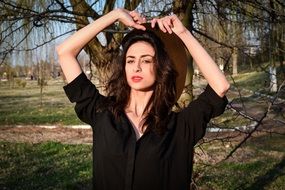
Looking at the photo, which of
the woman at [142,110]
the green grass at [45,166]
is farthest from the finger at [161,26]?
the green grass at [45,166]

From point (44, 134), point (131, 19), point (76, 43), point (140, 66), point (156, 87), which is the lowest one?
point (44, 134)

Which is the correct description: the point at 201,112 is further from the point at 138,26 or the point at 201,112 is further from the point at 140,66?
the point at 138,26

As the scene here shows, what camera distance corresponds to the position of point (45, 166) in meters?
7.35

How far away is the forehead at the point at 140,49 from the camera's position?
2.13 m

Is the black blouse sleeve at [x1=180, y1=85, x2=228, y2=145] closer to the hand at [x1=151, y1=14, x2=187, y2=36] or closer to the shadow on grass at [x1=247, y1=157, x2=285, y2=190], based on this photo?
the hand at [x1=151, y1=14, x2=187, y2=36]

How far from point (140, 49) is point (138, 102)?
0.26 meters

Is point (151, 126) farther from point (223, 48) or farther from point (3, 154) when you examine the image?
point (3, 154)

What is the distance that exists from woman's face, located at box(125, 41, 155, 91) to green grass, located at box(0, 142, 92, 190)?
4.04 meters

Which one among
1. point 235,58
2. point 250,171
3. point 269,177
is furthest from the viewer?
point 250,171

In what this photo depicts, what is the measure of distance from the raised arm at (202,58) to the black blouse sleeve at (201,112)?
0.04 meters

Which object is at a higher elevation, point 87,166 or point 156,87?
point 156,87

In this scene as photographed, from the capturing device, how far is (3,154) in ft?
27.6

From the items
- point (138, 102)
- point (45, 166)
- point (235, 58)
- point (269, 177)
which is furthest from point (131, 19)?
point (45, 166)

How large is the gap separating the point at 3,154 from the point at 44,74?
4.02 m
